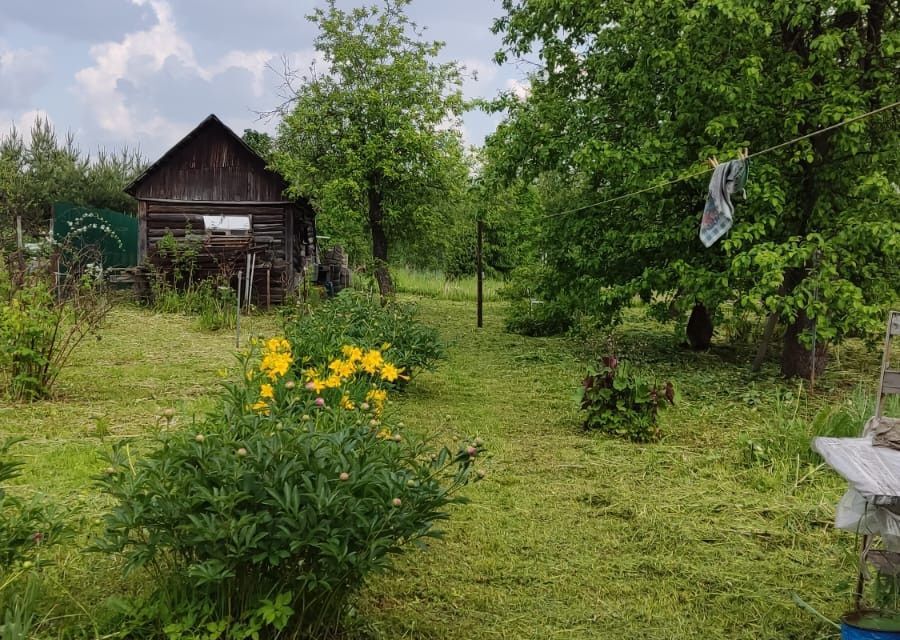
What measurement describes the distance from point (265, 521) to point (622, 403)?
387 cm

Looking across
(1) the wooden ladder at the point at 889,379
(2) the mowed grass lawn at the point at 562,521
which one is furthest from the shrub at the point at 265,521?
(1) the wooden ladder at the point at 889,379

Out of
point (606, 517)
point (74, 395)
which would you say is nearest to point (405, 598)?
point (606, 517)

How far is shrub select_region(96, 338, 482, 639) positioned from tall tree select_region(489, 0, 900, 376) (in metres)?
5.50

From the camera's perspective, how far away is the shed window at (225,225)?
1545cm

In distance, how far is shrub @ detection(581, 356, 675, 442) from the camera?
17.8 feet

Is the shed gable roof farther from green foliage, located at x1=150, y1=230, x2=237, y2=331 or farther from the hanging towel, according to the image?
the hanging towel

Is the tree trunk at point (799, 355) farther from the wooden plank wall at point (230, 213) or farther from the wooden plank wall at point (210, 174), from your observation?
the wooden plank wall at point (210, 174)

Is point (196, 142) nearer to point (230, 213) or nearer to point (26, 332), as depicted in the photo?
point (230, 213)

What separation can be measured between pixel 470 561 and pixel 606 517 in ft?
3.12

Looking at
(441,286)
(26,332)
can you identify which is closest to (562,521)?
(26,332)

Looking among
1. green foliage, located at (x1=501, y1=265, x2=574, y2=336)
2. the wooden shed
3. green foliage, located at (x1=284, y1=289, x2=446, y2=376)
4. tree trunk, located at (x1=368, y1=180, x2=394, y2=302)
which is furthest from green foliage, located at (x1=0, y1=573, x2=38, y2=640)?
the wooden shed

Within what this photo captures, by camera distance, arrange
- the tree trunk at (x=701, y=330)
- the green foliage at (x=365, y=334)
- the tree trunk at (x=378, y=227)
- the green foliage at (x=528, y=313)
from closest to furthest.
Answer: the green foliage at (x=365, y=334), the tree trunk at (x=701, y=330), the green foliage at (x=528, y=313), the tree trunk at (x=378, y=227)

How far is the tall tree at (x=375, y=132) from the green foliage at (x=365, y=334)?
712 centimetres

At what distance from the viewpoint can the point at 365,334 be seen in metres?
6.29
